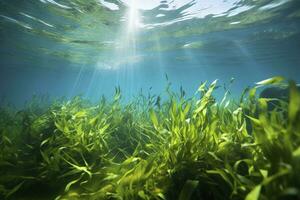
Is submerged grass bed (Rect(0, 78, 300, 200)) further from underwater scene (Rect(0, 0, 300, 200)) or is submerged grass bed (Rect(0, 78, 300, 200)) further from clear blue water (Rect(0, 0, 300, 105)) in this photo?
clear blue water (Rect(0, 0, 300, 105))

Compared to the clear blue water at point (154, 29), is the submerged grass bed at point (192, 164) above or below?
below

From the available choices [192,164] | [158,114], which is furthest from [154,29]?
[192,164]

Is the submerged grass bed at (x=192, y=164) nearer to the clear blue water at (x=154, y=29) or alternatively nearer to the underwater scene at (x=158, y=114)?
the underwater scene at (x=158, y=114)

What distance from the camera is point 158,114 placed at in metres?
6.66

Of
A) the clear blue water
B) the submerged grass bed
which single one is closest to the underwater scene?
the submerged grass bed

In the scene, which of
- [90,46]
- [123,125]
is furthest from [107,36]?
[123,125]

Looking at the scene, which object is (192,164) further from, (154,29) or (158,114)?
(154,29)

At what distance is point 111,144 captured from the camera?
4.85m

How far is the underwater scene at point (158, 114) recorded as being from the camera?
2152 mm

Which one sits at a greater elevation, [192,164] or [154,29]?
[154,29]

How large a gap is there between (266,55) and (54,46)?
1087 inches

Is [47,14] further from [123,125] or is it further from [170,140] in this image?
[170,140]

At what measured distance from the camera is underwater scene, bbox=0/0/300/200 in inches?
84.7

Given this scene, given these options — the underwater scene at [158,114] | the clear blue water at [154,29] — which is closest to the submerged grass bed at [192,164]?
the underwater scene at [158,114]
